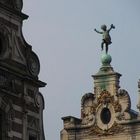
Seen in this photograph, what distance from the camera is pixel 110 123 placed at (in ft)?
243

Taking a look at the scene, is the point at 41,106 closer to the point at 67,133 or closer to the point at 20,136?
the point at 20,136

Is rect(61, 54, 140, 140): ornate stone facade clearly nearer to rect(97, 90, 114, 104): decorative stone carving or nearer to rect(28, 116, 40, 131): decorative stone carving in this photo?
rect(97, 90, 114, 104): decorative stone carving

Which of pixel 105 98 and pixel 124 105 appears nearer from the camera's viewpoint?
pixel 124 105

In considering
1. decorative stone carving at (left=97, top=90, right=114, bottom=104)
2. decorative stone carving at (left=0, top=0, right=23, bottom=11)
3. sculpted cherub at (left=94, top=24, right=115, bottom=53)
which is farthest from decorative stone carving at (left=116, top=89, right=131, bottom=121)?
decorative stone carving at (left=0, top=0, right=23, bottom=11)

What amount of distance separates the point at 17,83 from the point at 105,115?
110 feet

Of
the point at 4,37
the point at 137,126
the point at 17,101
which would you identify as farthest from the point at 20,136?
the point at 137,126

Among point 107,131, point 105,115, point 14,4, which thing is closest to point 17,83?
point 14,4

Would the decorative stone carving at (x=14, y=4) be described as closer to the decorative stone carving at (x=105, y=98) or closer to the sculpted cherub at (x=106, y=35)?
the decorative stone carving at (x=105, y=98)

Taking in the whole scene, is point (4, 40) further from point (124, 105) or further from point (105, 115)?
point (105, 115)

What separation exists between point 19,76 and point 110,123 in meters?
33.0

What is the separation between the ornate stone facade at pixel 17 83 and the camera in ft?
134

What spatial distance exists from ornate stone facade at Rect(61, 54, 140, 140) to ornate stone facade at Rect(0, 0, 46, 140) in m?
30.1

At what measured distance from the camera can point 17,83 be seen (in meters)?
41.7

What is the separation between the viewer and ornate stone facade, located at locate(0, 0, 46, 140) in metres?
40.8
